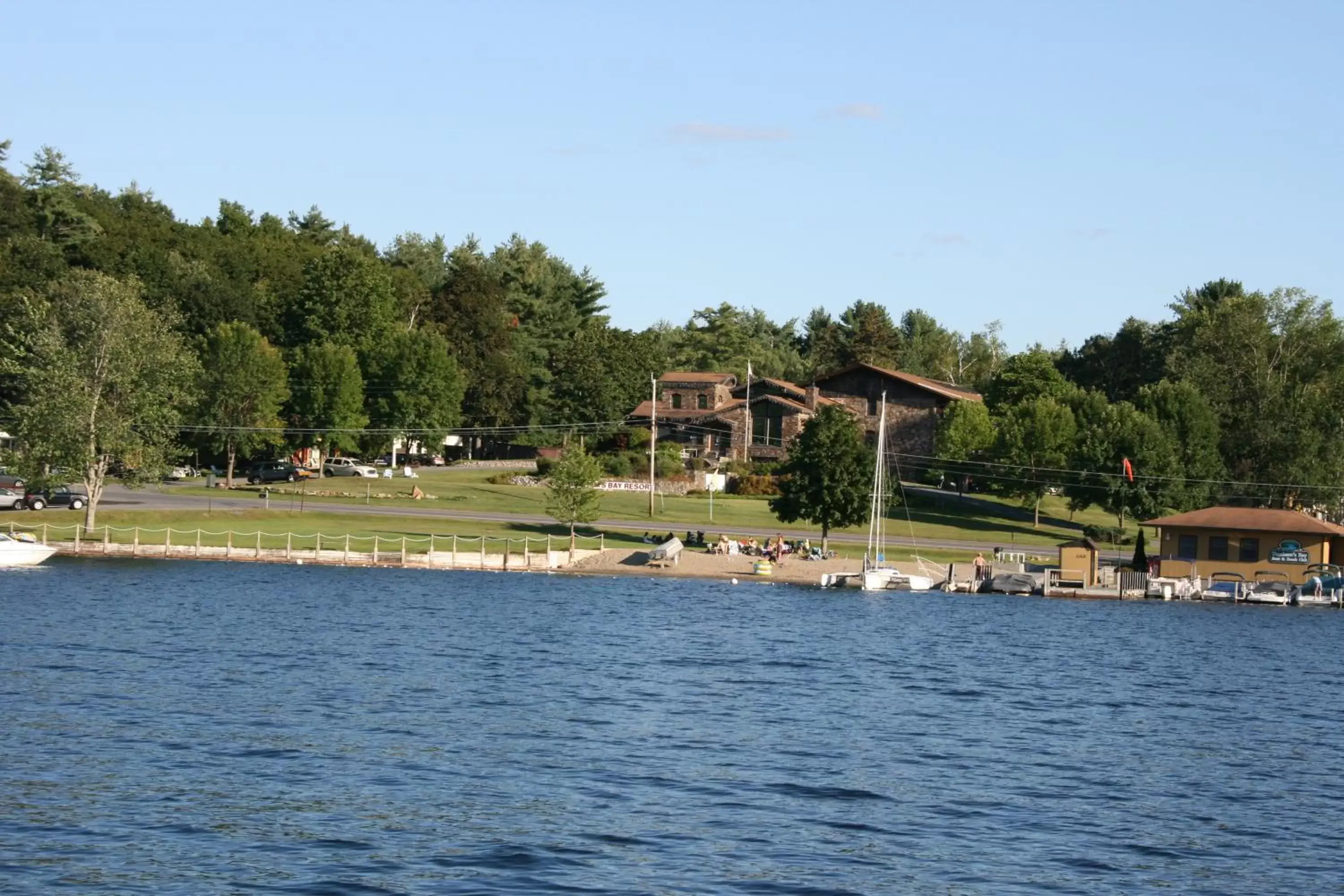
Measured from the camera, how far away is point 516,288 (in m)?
172

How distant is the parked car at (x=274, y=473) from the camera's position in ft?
369

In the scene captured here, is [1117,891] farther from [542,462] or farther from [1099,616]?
[542,462]

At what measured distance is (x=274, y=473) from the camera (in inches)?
4441

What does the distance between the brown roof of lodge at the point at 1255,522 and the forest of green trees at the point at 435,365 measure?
14052 mm

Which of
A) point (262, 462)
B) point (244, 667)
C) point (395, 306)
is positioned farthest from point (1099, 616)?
point (395, 306)

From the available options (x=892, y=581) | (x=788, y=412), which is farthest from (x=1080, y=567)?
(x=788, y=412)

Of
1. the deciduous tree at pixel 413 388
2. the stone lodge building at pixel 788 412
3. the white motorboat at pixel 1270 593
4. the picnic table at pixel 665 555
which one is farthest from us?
the stone lodge building at pixel 788 412

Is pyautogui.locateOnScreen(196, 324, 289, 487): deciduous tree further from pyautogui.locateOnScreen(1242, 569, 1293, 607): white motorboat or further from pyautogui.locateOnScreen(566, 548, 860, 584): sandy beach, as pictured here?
pyautogui.locateOnScreen(1242, 569, 1293, 607): white motorboat

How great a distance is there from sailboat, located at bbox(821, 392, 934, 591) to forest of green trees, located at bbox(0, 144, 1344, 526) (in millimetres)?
22970

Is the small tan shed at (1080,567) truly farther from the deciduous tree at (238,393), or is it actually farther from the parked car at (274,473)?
the deciduous tree at (238,393)

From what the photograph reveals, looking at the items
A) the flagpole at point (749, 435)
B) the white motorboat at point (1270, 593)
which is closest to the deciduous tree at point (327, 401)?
the flagpole at point (749, 435)

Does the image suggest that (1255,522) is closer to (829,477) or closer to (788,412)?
(829,477)

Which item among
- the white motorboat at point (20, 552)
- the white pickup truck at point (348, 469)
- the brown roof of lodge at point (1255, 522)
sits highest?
the white pickup truck at point (348, 469)

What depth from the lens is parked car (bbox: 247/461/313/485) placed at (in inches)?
4429
